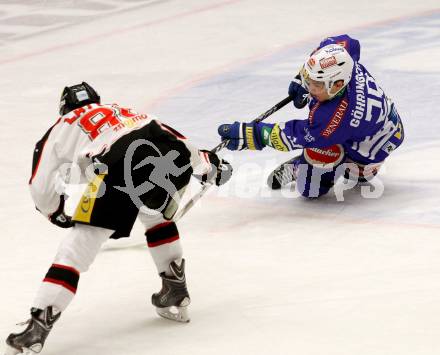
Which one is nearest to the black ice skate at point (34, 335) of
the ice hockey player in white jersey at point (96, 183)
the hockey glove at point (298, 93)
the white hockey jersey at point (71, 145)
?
the ice hockey player in white jersey at point (96, 183)

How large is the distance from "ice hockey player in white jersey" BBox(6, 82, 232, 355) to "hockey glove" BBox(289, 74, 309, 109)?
1.90 meters

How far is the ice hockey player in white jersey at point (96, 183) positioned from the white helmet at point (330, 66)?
4.32 feet

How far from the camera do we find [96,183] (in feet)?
12.1

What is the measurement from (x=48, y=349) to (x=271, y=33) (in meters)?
5.05

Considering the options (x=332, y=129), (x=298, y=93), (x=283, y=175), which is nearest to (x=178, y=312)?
(x=332, y=129)

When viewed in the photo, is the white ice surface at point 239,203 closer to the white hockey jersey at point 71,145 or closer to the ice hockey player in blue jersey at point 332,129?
the ice hockey player in blue jersey at point 332,129

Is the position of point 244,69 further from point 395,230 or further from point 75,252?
point 75,252

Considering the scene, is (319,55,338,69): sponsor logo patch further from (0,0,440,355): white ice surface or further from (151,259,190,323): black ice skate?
(151,259,190,323): black ice skate

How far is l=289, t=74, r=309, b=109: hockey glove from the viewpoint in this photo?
5.77m

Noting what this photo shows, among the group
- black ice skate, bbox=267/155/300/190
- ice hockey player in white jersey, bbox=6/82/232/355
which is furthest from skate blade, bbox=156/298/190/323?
black ice skate, bbox=267/155/300/190

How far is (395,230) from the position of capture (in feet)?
16.1

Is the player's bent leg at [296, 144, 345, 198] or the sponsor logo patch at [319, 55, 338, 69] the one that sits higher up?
the sponsor logo patch at [319, 55, 338, 69]

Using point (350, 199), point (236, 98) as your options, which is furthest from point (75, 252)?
point (236, 98)

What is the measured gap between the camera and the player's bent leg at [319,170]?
541cm
